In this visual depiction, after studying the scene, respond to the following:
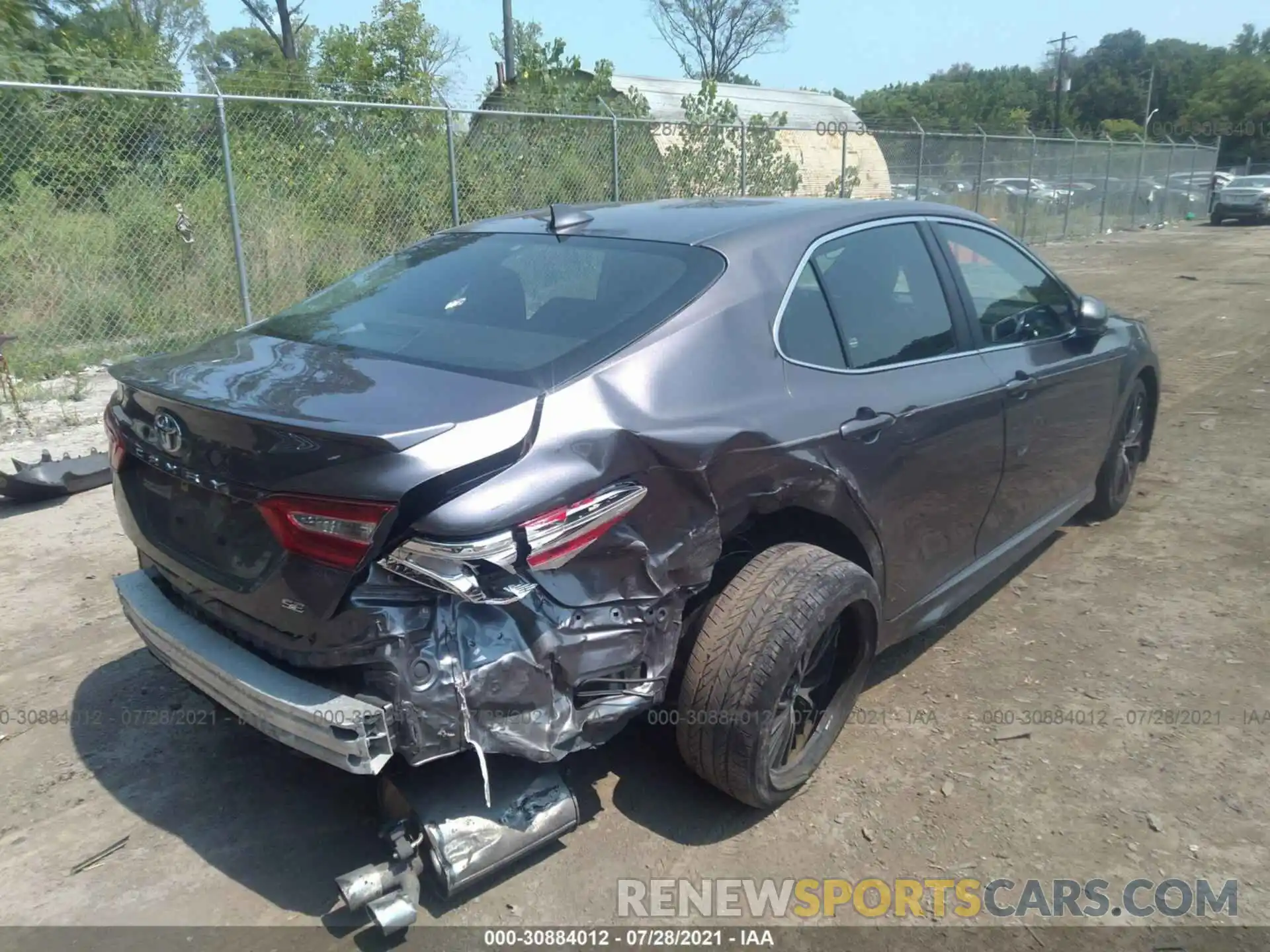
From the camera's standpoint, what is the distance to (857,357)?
3.18m

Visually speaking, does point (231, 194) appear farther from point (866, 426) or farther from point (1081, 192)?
point (1081, 192)

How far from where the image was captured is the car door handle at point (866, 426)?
2.98m

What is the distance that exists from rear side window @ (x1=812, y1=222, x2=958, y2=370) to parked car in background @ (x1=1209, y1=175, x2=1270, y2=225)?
32.7 m

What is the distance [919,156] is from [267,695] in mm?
17985

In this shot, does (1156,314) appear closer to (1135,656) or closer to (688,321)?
(1135,656)

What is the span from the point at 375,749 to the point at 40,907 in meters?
1.17

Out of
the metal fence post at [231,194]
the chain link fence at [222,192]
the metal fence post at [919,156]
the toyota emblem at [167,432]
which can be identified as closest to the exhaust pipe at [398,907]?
the toyota emblem at [167,432]

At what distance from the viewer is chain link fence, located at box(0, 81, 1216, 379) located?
8.25m

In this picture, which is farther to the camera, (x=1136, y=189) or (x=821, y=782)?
(x=1136, y=189)

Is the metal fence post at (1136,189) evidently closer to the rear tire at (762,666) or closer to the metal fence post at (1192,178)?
the metal fence post at (1192,178)

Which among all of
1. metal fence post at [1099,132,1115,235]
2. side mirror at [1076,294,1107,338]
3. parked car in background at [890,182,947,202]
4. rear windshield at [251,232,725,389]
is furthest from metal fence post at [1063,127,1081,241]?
rear windshield at [251,232,725,389]

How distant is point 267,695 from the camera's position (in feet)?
7.67

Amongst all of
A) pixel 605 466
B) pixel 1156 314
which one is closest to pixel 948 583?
pixel 605 466

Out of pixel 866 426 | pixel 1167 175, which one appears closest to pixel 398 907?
pixel 866 426
